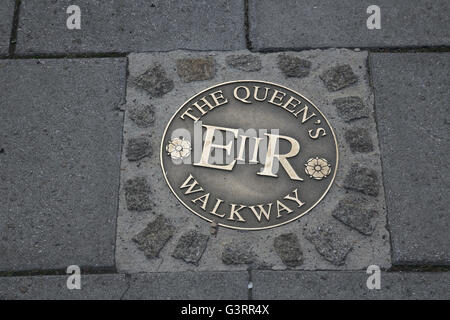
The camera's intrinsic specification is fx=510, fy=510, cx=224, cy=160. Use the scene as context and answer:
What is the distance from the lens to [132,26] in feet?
12.0

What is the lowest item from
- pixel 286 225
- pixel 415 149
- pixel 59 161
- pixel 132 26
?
pixel 286 225

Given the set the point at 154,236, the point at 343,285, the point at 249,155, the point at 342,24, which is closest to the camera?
the point at 343,285

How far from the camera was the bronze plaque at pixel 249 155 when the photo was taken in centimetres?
314

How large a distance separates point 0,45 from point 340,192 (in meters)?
2.58

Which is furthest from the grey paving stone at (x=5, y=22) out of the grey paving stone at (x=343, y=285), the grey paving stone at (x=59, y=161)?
the grey paving stone at (x=343, y=285)

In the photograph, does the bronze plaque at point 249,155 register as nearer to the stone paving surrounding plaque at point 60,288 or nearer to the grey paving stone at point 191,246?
the grey paving stone at point 191,246

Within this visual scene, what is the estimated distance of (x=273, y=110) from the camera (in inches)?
132

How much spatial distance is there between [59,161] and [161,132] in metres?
0.68

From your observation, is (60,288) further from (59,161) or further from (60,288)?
(59,161)

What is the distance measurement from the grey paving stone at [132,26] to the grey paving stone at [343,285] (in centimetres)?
163

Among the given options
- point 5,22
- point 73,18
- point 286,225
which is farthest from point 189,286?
point 5,22

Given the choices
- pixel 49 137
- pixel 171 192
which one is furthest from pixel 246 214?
pixel 49 137
